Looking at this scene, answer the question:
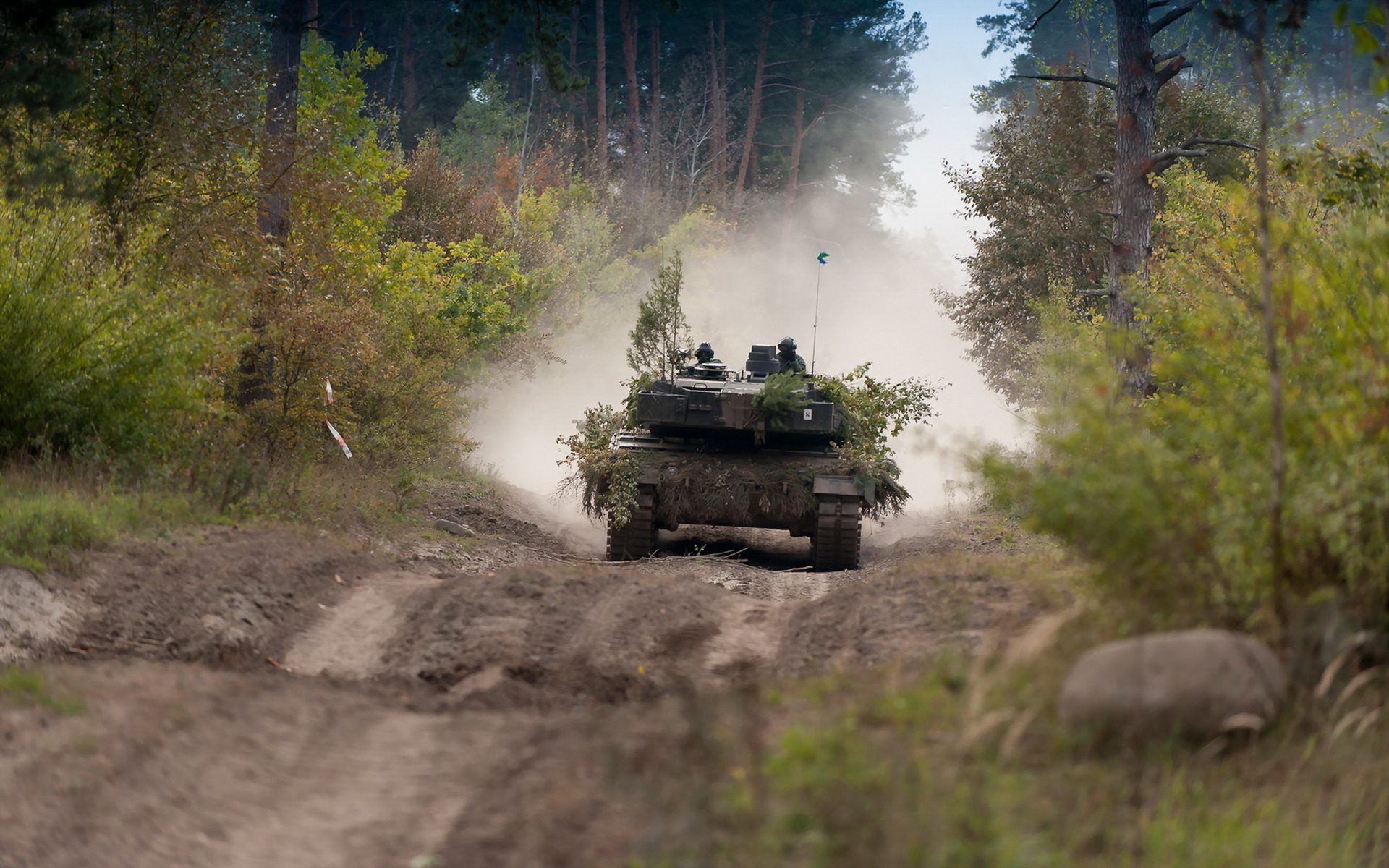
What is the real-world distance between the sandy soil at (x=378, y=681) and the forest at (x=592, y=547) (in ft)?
0.10

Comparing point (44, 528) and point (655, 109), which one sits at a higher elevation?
point (655, 109)

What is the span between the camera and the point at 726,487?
43.9ft

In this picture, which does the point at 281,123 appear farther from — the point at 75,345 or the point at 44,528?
the point at 44,528

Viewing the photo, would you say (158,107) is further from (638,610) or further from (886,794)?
(886,794)

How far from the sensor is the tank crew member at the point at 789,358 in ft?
53.3

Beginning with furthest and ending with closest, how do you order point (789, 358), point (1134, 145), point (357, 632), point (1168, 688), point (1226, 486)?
1. point (789, 358)
2. point (1134, 145)
3. point (357, 632)
4. point (1226, 486)
5. point (1168, 688)

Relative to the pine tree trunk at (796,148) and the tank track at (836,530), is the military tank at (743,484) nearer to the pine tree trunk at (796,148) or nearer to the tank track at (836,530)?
the tank track at (836,530)

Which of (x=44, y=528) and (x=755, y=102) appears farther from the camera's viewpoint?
(x=755, y=102)

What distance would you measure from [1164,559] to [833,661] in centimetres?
280

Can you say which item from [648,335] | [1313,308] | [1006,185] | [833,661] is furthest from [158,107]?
[1006,185]

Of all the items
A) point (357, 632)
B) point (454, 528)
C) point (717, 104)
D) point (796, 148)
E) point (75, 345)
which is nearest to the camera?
point (357, 632)

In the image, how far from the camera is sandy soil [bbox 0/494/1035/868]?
14.4ft

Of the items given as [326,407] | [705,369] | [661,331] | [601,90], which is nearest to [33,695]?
[326,407]

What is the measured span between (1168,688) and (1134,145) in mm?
12433
